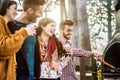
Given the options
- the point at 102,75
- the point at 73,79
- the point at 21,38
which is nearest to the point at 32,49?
the point at 21,38

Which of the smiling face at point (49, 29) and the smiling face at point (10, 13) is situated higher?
the smiling face at point (10, 13)

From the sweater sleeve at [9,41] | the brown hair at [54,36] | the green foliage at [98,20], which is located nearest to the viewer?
the sweater sleeve at [9,41]

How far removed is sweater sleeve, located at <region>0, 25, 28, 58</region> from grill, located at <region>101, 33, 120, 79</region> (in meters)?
3.12

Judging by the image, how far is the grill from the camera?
515 cm

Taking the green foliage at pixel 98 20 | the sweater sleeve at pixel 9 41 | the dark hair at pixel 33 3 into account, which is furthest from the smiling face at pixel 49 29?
the green foliage at pixel 98 20

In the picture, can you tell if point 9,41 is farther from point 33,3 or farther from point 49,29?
point 49,29

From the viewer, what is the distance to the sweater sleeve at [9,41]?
2035 millimetres

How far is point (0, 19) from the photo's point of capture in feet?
6.88

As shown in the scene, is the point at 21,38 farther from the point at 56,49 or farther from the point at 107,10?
the point at 107,10

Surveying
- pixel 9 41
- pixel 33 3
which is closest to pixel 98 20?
pixel 33 3

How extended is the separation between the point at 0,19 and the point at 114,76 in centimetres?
337

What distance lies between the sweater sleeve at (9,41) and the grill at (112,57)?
10.2 ft

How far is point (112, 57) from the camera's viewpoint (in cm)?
559

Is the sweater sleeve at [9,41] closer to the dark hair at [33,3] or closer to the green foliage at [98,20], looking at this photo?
the dark hair at [33,3]
